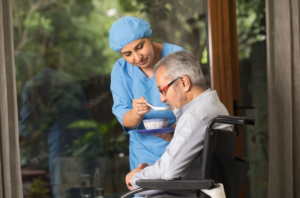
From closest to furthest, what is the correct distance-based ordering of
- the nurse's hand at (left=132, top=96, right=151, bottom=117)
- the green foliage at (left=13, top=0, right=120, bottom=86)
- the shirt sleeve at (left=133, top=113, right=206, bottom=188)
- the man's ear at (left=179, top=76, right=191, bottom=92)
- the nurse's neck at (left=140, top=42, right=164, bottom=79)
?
the shirt sleeve at (left=133, top=113, right=206, bottom=188), the man's ear at (left=179, top=76, right=191, bottom=92), the nurse's hand at (left=132, top=96, right=151, bottom=117), the nurse's neck at (left=140, top=42, right=164, bottom=79), the green foliage at (left=13, top=0, right=120, bottom=86)

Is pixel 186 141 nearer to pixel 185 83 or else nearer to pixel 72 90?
pixel 185 83

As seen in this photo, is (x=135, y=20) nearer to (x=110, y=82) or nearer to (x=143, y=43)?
(x=143, y=43)

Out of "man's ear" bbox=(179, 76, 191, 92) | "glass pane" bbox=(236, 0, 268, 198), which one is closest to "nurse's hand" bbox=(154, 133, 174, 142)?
"man's ear" bbox=(179, 76, 191, 92)

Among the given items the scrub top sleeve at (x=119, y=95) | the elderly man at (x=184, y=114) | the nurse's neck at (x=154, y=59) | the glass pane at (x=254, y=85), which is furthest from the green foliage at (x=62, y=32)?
the glass pane at (x=254, y=85)

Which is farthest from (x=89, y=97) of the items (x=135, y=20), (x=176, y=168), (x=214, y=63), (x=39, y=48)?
(x=176, y=168)

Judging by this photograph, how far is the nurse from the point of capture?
2119 millimetres

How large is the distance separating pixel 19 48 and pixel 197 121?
4.62 feet

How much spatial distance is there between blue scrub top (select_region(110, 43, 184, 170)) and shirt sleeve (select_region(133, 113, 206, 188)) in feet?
1.93

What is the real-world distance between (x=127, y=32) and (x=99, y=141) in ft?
2.65

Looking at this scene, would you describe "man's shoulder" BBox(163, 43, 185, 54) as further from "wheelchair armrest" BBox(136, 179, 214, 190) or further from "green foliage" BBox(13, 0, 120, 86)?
"wheelchair armrest" BBox(136, 179, 214, 190)

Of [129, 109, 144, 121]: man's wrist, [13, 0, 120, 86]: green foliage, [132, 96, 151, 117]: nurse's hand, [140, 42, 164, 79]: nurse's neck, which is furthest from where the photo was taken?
[13, 0, 120, 86]: green foliage

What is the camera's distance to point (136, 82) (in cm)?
225

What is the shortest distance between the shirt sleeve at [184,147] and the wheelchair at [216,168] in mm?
61

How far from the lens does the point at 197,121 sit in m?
1.60
